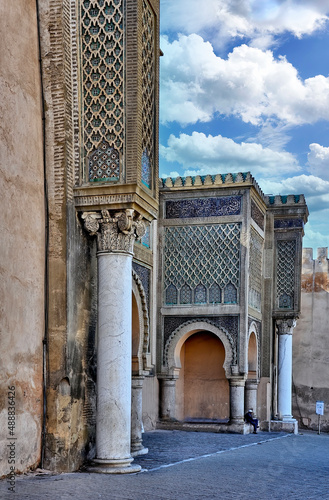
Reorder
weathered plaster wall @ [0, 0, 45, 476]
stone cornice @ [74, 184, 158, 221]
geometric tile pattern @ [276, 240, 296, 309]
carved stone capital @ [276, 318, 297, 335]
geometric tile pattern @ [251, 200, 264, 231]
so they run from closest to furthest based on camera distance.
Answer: weathered plaster wall @ [0, 0, 45, 476] < stone cornice @ [74, 184, 158, 221] < geometric tile pattern @ [251, 200, 264, 231] < geometric tile pattern @ [276, 240, 296, 309] < carved stone capital @ [276, 318, 297, 335]

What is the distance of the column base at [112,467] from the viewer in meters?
7.57

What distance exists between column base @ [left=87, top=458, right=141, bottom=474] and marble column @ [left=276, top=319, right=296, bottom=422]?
10.2m

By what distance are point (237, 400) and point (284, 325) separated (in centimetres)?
A: 339

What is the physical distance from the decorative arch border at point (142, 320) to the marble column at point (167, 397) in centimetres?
436

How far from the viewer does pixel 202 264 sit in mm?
14594

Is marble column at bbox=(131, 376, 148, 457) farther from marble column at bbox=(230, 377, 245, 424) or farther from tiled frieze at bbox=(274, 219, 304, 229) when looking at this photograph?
tiled frieze at bbox=(274, 219, 304, 229)

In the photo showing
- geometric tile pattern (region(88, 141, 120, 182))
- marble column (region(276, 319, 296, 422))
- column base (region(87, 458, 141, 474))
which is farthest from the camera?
marble column (region(276, 319, 296, 422))

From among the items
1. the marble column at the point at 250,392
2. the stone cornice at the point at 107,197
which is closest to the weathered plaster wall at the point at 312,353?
the marble column at the point at 250,392

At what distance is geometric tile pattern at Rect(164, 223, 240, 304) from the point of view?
47.6 ft

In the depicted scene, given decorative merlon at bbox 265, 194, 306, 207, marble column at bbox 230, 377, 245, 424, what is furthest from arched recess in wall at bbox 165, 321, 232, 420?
decorative merlon at bbox 265, 194, 306, 207

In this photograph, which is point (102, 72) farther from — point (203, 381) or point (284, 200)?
point (284, 200)

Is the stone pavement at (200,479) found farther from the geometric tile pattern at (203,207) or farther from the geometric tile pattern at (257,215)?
the geometric tile pattern at (257,215)

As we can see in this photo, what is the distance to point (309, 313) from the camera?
20.7 m

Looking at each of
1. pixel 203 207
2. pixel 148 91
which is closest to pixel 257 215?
pixel 203 207
